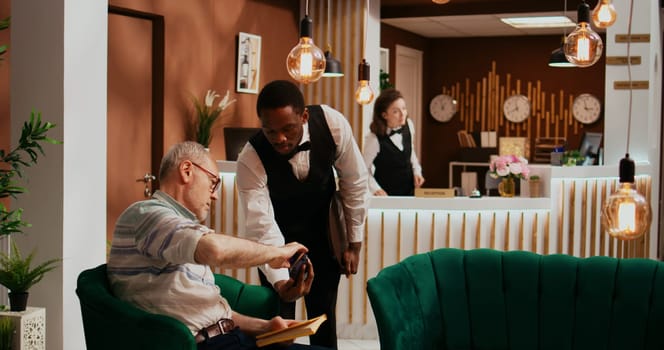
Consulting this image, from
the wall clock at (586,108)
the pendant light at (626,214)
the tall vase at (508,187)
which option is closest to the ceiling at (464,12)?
the wall clock at (586,108)

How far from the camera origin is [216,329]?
2.98 meters

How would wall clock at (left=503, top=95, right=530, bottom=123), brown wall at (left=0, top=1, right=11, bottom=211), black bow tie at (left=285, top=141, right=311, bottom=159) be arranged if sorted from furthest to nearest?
wall clock at (left=503, top=95, right=530, bottom=123)
brown wall at (left=0, top=1, right=11, bottom=211)
black bow tie at (left=285, top=141, right=311, bottom=159)

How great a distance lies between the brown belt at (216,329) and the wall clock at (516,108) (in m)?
11.0

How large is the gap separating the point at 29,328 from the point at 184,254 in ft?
5.28

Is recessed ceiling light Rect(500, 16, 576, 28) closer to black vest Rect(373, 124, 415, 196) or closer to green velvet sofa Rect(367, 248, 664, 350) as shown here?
black vest Rect(373, 124, 415, 196)

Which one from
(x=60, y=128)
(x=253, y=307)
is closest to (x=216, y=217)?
(x=60, y=128)

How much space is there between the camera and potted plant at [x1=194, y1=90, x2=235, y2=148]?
757 cm

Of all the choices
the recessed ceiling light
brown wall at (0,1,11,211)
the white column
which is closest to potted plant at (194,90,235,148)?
brown wall at (0,1,11,211)

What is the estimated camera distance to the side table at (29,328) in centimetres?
389

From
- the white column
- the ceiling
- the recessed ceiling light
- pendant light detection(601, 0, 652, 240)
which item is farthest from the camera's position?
the recessed ceiling light

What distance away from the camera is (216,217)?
639 cm

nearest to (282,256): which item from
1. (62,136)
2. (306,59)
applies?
(306,59)

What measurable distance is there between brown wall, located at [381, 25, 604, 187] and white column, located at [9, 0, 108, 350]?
910 centimetres

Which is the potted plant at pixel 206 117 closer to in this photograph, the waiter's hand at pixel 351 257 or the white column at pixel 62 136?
the white column at pixel 62 136
